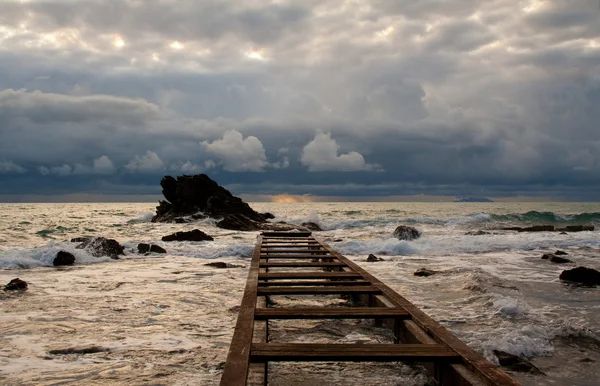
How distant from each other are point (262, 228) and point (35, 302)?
25.6 meters

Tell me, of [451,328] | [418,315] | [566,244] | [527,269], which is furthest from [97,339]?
[566,244]

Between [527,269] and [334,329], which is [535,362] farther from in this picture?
[527,269]

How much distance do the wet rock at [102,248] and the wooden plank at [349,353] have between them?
545 inches

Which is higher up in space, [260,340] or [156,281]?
[260,340]

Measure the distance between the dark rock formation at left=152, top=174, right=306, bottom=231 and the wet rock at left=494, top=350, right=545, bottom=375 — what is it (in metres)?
33.6

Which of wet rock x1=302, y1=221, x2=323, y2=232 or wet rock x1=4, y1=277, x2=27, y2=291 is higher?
wet rock x1=4, y1=277, x2=27, y2=291

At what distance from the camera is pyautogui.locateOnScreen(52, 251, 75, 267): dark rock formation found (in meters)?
14.9

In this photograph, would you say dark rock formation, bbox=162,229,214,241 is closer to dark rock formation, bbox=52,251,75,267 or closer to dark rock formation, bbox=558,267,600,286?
dark rock formation, bbox=52,251,75,267

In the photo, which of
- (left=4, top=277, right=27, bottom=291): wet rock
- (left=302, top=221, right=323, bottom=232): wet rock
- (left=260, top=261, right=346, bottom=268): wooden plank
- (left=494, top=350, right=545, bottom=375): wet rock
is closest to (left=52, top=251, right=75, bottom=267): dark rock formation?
(left=4, top=277, right=27, bottom=291): wet rock

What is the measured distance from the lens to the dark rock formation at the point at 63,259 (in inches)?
586

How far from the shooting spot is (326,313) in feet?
18.2

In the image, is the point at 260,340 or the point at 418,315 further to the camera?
the point at 418,315

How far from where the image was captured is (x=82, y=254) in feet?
51.3

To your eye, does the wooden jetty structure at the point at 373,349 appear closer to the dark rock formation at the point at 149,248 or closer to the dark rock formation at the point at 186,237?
the dark rock formation at the point at 149,248
